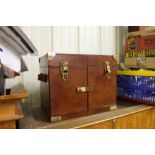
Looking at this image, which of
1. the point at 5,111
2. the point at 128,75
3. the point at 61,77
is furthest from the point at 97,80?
the point at 5,111

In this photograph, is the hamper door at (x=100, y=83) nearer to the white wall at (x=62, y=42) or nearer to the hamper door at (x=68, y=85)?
the hamper door at (x=68, y=85)

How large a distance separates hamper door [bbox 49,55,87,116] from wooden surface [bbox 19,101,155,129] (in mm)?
58

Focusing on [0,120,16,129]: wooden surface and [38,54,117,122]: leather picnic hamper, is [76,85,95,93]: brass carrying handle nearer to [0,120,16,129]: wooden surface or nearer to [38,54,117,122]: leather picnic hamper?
[38,54,117,122]: leather picnic hamper

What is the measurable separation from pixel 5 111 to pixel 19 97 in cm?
7

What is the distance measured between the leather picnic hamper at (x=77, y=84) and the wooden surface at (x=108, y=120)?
5 centimetres

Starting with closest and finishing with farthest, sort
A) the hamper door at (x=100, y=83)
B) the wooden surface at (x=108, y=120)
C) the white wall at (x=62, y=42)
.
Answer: the wooden surface at (x=108, y=120), the hamper door at (x=100, y=83), the white wall at (x=62, y=42)

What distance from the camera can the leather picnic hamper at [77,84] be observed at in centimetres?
76

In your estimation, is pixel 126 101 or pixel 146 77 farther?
pixel 126 101

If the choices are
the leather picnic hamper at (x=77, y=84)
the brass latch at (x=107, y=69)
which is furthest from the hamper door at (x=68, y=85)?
the brass latch at (x=107, y=69)

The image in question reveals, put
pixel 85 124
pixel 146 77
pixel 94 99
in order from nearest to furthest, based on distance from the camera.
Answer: pixel 85 124 → pixel 94 99 → pixel 146 77

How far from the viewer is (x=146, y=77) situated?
1.04m

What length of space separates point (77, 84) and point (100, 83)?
15cm

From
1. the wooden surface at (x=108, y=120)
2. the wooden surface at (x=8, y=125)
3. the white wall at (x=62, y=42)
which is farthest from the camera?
the white wall at (x=62, y=42)

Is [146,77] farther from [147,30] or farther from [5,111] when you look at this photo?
[5,111]
